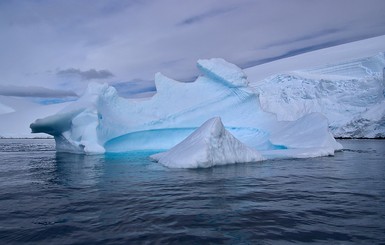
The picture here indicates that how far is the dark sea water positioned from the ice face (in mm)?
8622

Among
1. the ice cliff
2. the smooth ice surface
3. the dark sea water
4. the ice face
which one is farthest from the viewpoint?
the ice cliff

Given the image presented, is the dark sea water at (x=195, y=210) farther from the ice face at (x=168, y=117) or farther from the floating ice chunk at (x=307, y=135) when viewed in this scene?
the ice face at (x=168, y=117)

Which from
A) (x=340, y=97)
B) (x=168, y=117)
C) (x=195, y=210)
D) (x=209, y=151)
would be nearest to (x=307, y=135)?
(x=168, y=117)

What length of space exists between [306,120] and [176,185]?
42.8ft

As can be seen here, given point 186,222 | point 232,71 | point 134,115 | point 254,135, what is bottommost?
point 186,222

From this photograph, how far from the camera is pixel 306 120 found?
1778 cm

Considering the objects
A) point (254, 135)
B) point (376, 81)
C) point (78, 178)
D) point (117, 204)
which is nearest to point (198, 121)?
point (254, 135)

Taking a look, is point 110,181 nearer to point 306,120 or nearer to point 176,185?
point 176,185

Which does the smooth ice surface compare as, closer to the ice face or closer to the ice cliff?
the ice face

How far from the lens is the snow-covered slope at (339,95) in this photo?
3669cm

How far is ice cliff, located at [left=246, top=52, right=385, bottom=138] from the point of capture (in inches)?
1438

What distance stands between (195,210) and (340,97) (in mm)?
42277

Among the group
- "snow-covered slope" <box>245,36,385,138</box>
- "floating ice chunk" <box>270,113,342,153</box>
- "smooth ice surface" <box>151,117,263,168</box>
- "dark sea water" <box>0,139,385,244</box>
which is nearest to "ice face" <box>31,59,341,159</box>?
"floating ice chunk" <box>270,113,342,153</box>

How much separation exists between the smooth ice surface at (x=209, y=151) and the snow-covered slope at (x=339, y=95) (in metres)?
30.6
